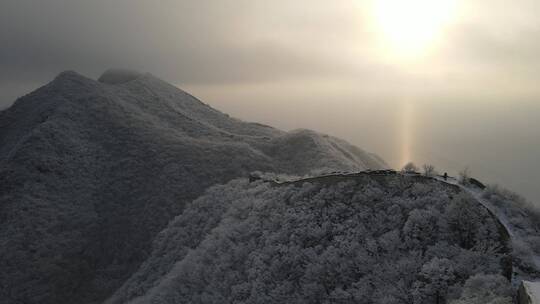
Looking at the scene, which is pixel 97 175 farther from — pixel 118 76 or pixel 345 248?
pixel 118 76

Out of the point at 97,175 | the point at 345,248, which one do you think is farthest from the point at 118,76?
the point at 345,248

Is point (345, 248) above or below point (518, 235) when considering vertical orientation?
below

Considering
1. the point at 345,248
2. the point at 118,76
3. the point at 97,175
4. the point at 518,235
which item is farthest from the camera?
the point at 118,76

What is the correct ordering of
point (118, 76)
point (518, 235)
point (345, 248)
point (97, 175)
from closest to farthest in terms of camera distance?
point (518, 235) < point (345, 248) < point (97, 175) < point (118, 76)

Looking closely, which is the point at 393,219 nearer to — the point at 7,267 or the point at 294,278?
the point at 294,278

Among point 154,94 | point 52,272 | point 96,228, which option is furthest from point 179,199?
point 154,94

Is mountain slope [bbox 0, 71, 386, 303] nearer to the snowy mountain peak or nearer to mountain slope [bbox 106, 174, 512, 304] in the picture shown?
mountain slope [bbox 106, 174, 512, 304]

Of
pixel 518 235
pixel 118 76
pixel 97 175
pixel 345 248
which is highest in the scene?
pixel 118 76
